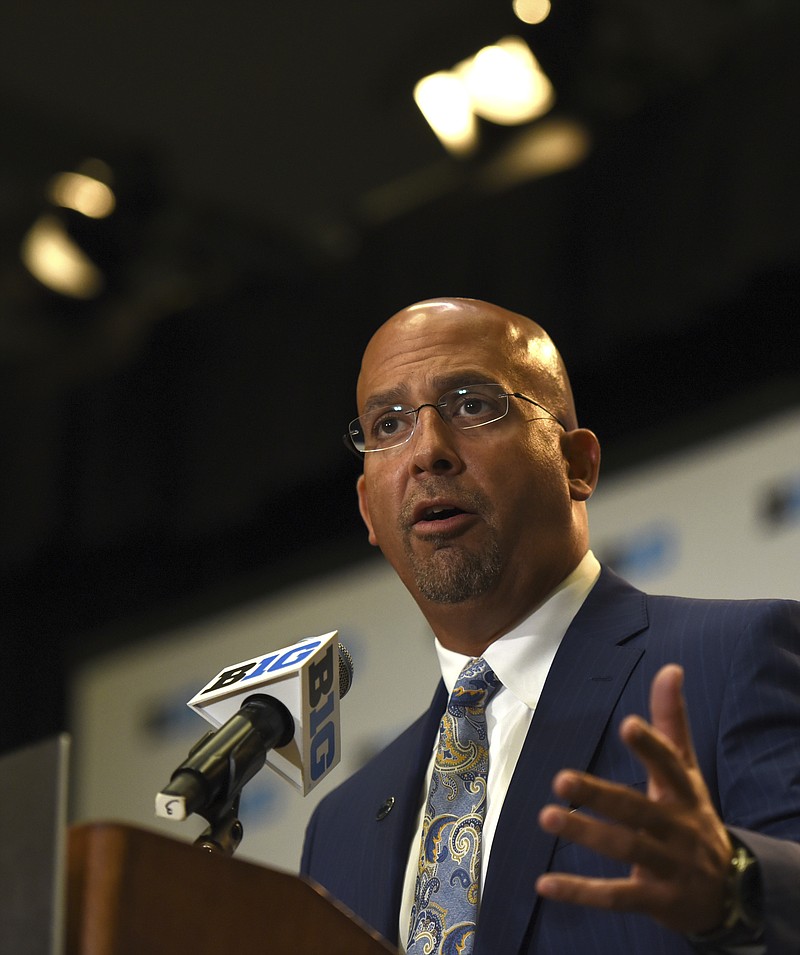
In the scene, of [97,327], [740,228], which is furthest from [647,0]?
[97,327]

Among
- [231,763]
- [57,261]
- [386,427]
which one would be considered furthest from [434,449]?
[57,261]

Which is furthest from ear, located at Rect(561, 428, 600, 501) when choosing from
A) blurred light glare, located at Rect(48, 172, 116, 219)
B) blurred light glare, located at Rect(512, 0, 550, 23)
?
blurred light glare, located at Rect(48, 172, 116, 219)

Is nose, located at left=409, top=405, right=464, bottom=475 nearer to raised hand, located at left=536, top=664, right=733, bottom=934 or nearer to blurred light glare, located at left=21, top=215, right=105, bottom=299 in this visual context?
raised hand, located at left=536, top=664, right=733, bottom=934

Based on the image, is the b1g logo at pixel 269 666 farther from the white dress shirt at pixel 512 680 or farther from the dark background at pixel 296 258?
the dark background at pixel 296 258

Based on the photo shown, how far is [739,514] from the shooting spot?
3863 mm

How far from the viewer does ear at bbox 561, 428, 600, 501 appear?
8.18 feet

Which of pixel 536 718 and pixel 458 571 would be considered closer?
pixel 536 718

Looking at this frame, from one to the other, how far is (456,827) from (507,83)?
122 inches

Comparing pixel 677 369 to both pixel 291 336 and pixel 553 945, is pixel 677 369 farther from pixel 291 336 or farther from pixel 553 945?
pixel 553 945

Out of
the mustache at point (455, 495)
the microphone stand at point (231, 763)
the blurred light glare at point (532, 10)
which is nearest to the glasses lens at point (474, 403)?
the mustache at point (455, 495)

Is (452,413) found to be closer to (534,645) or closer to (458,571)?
(458,571)

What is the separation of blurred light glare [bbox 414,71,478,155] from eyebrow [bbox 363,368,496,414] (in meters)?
2.42

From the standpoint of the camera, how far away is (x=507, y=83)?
14.6 feet

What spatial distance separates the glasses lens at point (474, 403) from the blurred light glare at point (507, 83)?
7.60 feet
